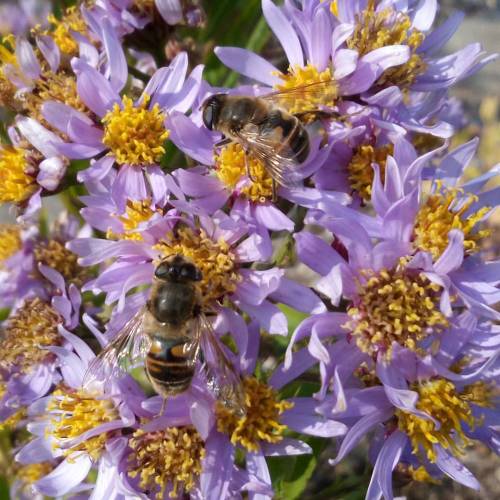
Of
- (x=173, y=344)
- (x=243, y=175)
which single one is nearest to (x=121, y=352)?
(x=173, y=344)

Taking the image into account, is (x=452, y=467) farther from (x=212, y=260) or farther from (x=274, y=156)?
(x=274, y=156)

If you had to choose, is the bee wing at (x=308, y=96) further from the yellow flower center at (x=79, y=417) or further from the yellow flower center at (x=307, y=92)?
the yellow flower center at (x=79, y=417)

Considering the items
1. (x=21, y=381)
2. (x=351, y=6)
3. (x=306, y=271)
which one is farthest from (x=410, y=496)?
(x=351, y=6)

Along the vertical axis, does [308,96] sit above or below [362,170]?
above

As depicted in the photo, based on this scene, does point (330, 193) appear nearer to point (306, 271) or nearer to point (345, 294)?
point (345, 294)

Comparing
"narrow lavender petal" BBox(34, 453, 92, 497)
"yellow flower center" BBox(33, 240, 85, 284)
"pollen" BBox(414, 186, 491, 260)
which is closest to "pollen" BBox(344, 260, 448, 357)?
"pollen" BBox(414, 186, 491, 260)

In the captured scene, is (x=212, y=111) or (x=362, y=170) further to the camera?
(x=362, y=170)
